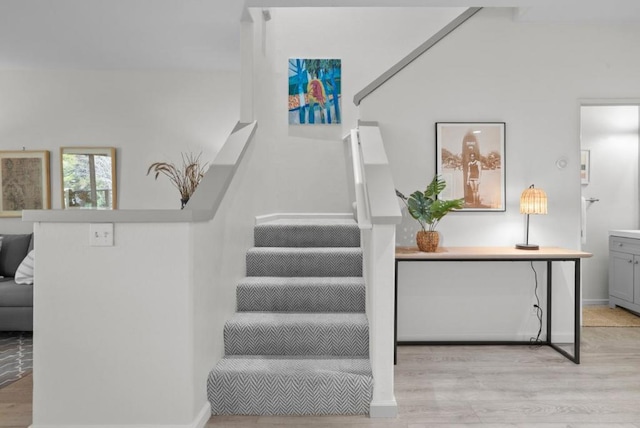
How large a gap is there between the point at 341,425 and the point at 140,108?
157 inches

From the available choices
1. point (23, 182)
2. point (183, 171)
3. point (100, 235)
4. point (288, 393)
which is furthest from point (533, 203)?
point (23, 182)

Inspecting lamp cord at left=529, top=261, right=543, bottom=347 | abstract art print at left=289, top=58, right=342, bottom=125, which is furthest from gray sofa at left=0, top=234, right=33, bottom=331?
lamp cord at left=529, top=261, right=543, bottom=347

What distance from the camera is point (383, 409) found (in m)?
2.47

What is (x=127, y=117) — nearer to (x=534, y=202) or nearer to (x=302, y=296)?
(x=302, y=296)

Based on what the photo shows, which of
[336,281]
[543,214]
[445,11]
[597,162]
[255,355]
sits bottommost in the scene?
[255,355]

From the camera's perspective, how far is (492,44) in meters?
3.89

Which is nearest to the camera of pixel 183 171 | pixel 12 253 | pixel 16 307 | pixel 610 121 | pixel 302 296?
pixel 302 296

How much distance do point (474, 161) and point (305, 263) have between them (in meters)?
1.71

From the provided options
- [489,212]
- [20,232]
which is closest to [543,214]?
[489,212]

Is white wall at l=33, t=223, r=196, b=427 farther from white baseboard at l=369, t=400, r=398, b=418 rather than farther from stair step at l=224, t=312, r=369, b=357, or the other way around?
white baseboard at l=369, t=400, r=398, b=418

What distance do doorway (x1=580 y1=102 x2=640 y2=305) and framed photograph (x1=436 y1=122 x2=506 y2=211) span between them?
2142 mm

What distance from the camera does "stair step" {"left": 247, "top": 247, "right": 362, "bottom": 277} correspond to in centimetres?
338

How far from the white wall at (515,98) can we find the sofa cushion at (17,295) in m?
3.23

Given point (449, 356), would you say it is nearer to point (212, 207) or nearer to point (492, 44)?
point (212, 207)
